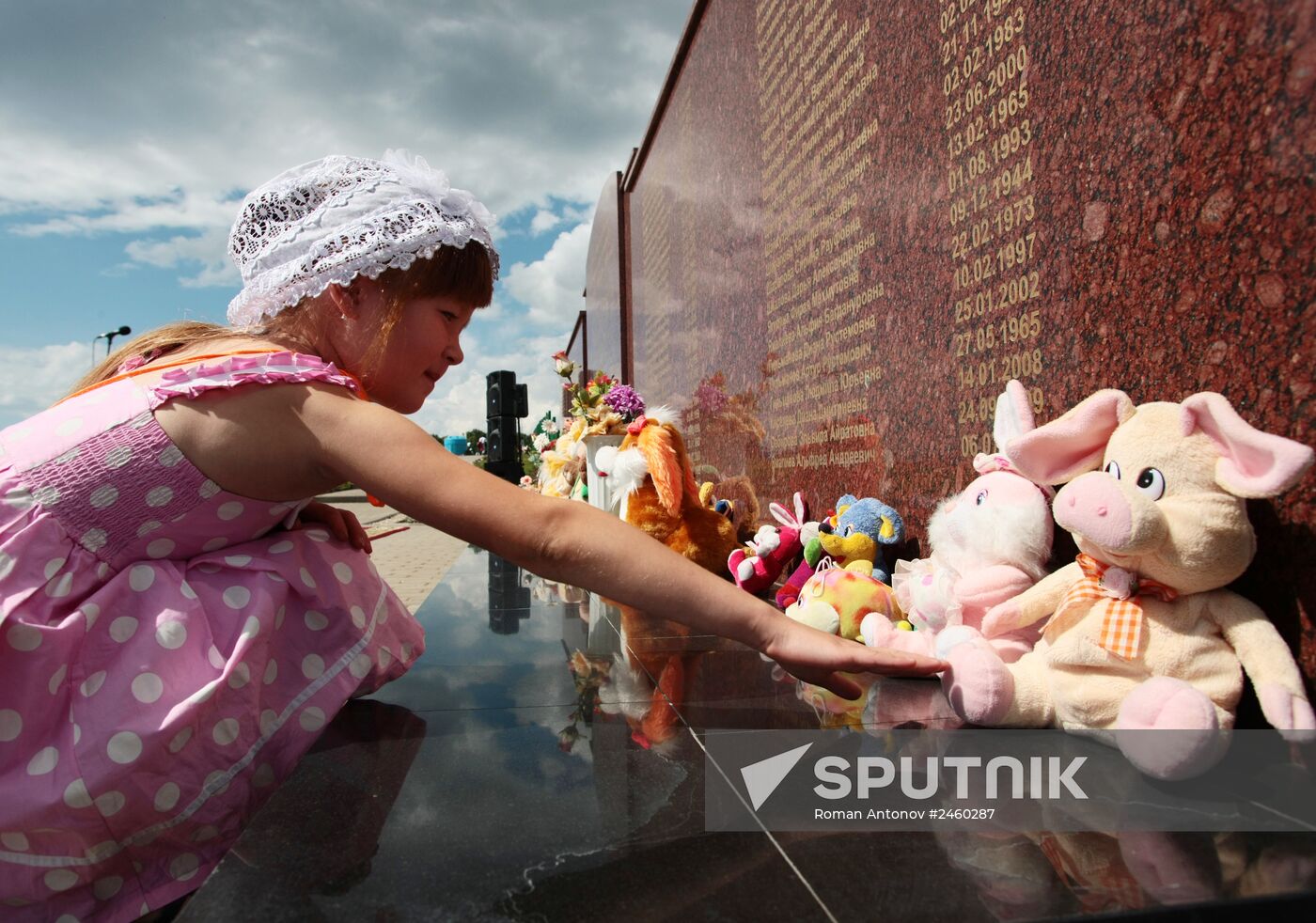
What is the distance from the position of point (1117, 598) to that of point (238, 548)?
1.57 m

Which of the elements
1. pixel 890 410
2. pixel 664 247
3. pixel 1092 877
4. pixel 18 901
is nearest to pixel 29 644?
pixel 18 901

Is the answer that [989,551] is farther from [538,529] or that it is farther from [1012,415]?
[538,529]

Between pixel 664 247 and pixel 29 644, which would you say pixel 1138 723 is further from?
pixel 664 247


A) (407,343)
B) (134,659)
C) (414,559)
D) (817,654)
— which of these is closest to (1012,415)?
(817,654)

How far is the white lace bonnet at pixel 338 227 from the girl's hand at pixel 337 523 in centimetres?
44

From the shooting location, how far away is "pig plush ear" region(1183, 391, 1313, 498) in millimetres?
1253

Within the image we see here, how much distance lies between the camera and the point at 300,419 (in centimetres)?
137

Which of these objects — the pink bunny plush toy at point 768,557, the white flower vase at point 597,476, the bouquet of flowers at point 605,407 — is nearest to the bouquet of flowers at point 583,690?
the pink bunny plush toy at point 768,557

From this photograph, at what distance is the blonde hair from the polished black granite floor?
749 millimetres

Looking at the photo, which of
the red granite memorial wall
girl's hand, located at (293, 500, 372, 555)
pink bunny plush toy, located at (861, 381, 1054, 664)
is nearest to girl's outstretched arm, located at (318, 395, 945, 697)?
girl's hand, located at (293, 500, 372, 555)

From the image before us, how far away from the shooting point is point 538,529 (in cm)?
127

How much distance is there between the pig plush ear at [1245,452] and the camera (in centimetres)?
125

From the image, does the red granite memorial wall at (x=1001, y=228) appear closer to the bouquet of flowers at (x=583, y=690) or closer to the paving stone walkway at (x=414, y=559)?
the bouquet of flowers at (x=583, y=690)

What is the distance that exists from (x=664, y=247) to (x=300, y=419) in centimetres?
616
